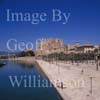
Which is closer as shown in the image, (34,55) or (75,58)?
(75,58)

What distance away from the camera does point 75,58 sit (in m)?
62.2

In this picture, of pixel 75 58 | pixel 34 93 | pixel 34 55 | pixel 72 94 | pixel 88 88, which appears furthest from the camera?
pixel 34 55

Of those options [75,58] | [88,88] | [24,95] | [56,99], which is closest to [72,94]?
[56,99]

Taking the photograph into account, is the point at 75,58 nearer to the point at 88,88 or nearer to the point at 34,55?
the point at 88,88

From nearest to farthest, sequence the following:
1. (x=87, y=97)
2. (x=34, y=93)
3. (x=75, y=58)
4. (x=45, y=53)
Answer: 1. (x=87, y=97)
2. (x=34, y=93)
3. (x=75, y=58)
4. (x=45, y=53)

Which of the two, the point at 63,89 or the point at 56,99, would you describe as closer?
the point at 56,99

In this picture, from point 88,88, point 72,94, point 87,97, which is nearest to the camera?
point 87,97

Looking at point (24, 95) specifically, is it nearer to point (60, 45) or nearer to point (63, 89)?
point (63, 89)

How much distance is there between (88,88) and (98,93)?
5.33 ft

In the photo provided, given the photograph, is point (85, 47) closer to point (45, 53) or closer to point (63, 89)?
point (45, 53)

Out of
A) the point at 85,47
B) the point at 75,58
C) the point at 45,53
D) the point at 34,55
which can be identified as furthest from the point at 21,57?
the point at 75,58

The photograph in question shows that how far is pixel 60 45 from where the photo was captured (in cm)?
10706

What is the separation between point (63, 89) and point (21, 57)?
358 ft

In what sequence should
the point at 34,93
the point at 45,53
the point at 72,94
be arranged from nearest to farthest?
the point at 72,94 < the point at 34,93 < the point at 45,53
